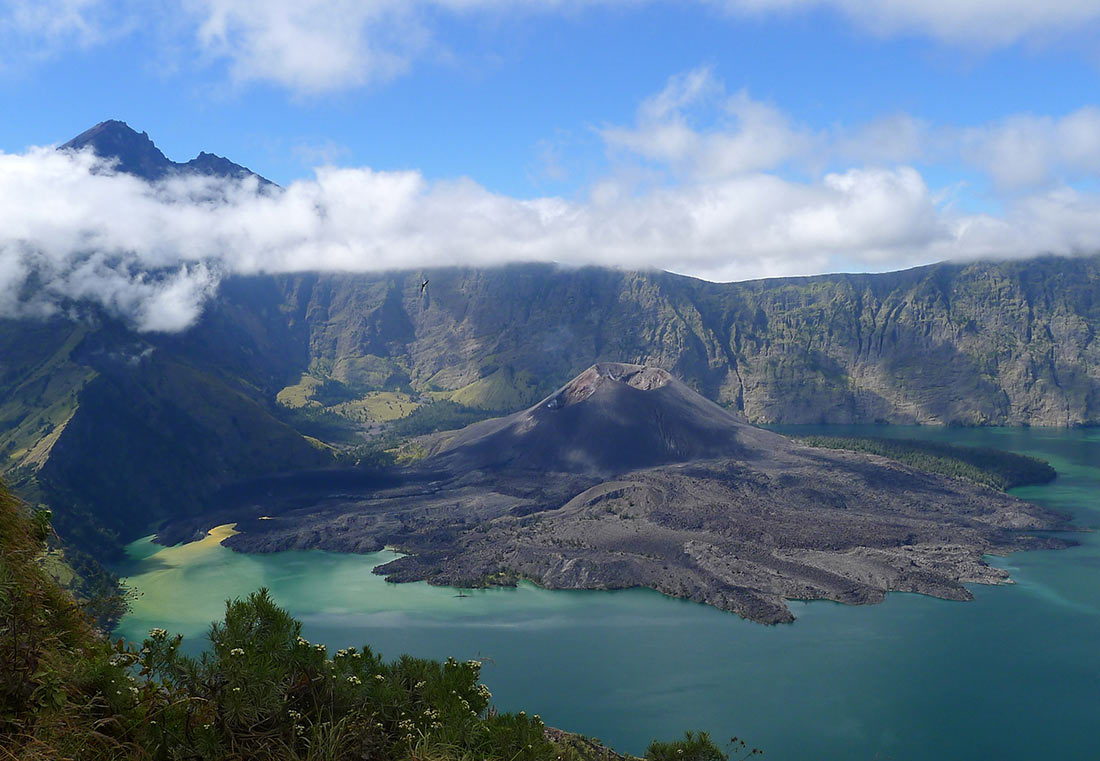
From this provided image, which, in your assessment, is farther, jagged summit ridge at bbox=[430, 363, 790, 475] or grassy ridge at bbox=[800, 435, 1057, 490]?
grassy ridge at bbox=[800, 435, 1057, 490]

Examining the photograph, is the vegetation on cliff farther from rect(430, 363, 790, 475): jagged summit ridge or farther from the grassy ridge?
the grassy ridge

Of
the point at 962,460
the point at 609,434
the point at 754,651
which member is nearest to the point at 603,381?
the point at 609,434

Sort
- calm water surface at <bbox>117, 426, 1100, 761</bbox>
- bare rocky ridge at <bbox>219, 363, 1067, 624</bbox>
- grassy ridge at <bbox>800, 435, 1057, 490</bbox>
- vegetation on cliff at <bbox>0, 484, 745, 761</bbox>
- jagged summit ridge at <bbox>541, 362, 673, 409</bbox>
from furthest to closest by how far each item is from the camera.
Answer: jagged summit ridge at <bbox>541, 362, 673, 409</bbox>, grassy ridge at <bbox>800, 435, 1057, 490</bbox>, bare rocky ridge at <bbox>219, 363, 1067, 624</bbox>, calm water surface at <bbox>117, 426, 1100, 761</bbox>, vegetation on cliff at <bbox>0, 484, 745, 761</bbox>

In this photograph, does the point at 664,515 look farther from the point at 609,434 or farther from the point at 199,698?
the point at 199,698

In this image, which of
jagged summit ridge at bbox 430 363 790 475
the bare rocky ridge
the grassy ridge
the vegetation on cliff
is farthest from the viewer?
the grassy ridge

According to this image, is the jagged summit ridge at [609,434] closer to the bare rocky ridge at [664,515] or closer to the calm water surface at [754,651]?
the bare rocky ridge at [664,515]

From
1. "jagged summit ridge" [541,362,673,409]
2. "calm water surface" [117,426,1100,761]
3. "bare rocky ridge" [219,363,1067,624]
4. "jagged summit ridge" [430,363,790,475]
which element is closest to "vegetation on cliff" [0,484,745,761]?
"calm water surface" [117,426,1100,761]

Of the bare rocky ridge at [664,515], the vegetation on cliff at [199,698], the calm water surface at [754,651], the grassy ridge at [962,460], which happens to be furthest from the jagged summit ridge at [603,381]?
the vegetation on cliff at [199,698]
